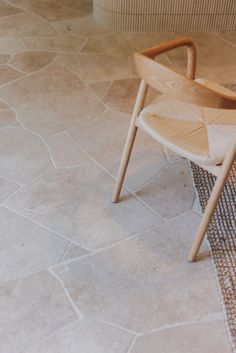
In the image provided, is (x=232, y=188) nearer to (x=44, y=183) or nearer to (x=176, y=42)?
(x=176, y=42)

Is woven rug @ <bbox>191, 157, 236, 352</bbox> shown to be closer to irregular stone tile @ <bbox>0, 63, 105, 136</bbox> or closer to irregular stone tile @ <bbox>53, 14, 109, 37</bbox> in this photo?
irregular stone tile @ <bbox>0, 63, 105, 136</bbox>

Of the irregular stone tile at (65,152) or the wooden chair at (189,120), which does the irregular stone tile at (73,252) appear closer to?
the wooden chair at (189,120)

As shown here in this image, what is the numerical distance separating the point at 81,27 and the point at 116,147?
1.40m

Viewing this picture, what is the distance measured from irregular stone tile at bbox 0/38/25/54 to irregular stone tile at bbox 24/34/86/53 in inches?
1.8

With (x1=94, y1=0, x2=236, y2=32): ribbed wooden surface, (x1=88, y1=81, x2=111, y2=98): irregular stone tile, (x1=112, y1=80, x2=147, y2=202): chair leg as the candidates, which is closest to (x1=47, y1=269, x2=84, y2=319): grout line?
(x1=112, y1=80, x2=147, y2=202): chair leg

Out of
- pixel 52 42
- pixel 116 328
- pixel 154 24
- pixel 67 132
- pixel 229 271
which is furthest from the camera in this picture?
pixel 154 24

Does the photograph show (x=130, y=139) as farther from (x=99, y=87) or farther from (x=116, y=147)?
(x=99, y=87)

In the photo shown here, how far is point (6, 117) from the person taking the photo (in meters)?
2.15

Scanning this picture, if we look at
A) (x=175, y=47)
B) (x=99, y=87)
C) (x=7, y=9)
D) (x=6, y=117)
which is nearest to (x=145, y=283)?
(x=175, y=47)

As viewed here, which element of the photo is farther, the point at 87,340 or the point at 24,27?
the point at 24,27

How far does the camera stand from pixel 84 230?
159 centimetres

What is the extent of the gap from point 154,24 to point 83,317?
230 cm

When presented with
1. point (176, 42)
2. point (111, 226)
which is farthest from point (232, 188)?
point (176, 42)

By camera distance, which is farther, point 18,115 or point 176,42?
point 18,115
